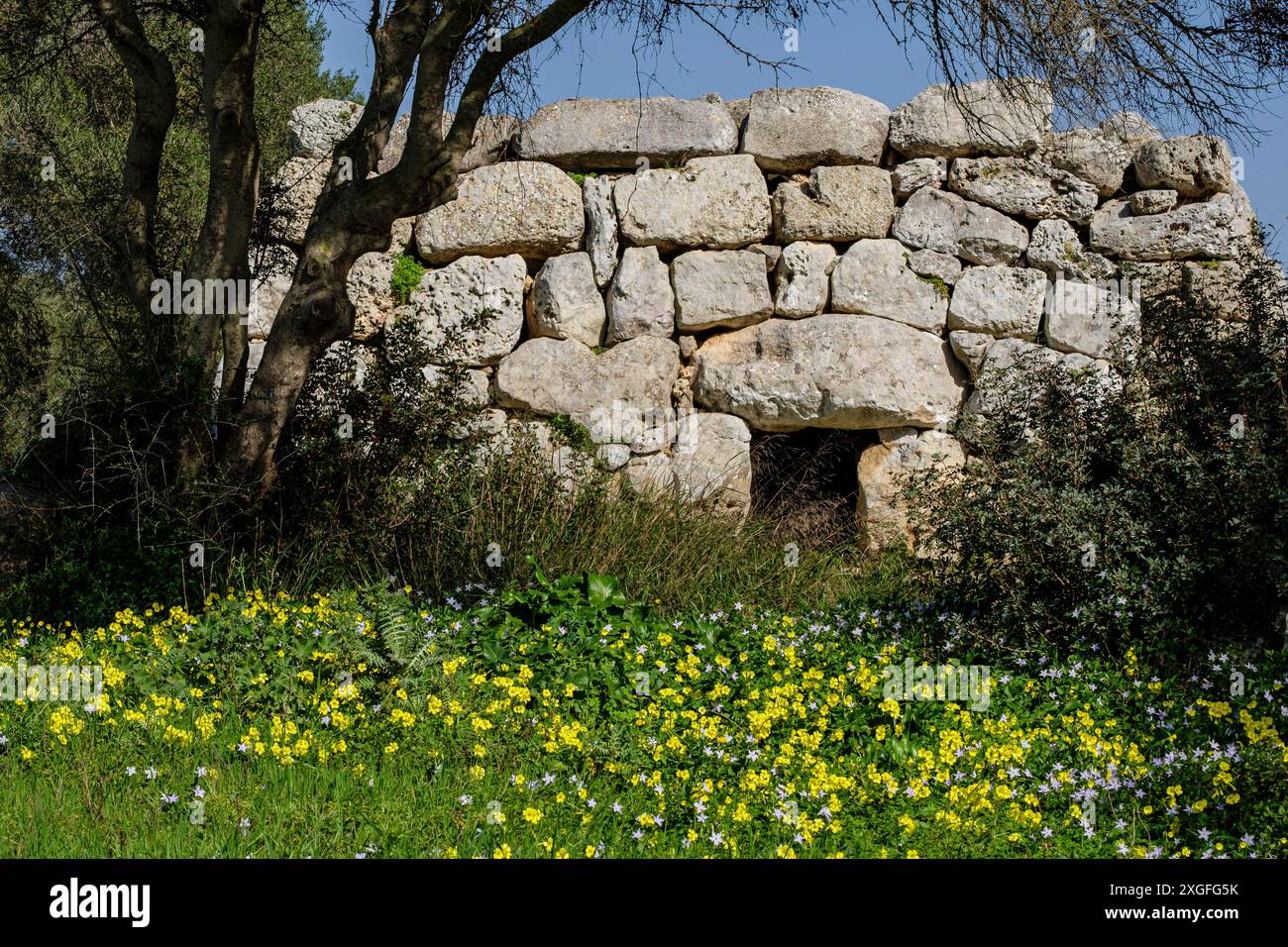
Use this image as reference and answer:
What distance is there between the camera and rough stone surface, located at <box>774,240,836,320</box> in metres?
8.52

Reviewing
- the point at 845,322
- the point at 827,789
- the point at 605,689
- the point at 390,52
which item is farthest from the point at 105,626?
the point at 845,322

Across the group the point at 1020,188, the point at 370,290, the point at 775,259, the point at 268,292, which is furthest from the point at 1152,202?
the point at 268,292

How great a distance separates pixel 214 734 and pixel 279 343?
8.38 feet

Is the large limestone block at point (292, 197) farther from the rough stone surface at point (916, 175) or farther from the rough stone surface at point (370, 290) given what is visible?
the rough stone surface at point (916, 175)

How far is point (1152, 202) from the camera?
8.79 m

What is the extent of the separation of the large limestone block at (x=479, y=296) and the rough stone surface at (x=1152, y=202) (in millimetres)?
4542

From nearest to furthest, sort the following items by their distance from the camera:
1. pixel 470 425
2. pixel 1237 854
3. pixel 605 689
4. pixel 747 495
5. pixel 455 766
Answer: pixel 1237 854 < pixel 455 766 < pixel 605 689 < pixel 470 425 < pixel 747 495

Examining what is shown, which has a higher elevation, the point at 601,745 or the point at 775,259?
the point at 775,259

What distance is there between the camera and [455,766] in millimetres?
4008

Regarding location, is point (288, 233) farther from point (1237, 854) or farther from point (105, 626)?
point (1237, 854)

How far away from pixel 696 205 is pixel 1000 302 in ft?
7.49

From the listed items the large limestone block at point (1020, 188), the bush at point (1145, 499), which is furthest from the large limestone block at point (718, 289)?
the bush at point (1145, 499)

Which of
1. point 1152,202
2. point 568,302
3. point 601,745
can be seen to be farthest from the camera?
point 1152,202

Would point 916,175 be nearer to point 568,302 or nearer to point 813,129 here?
point 813,129
